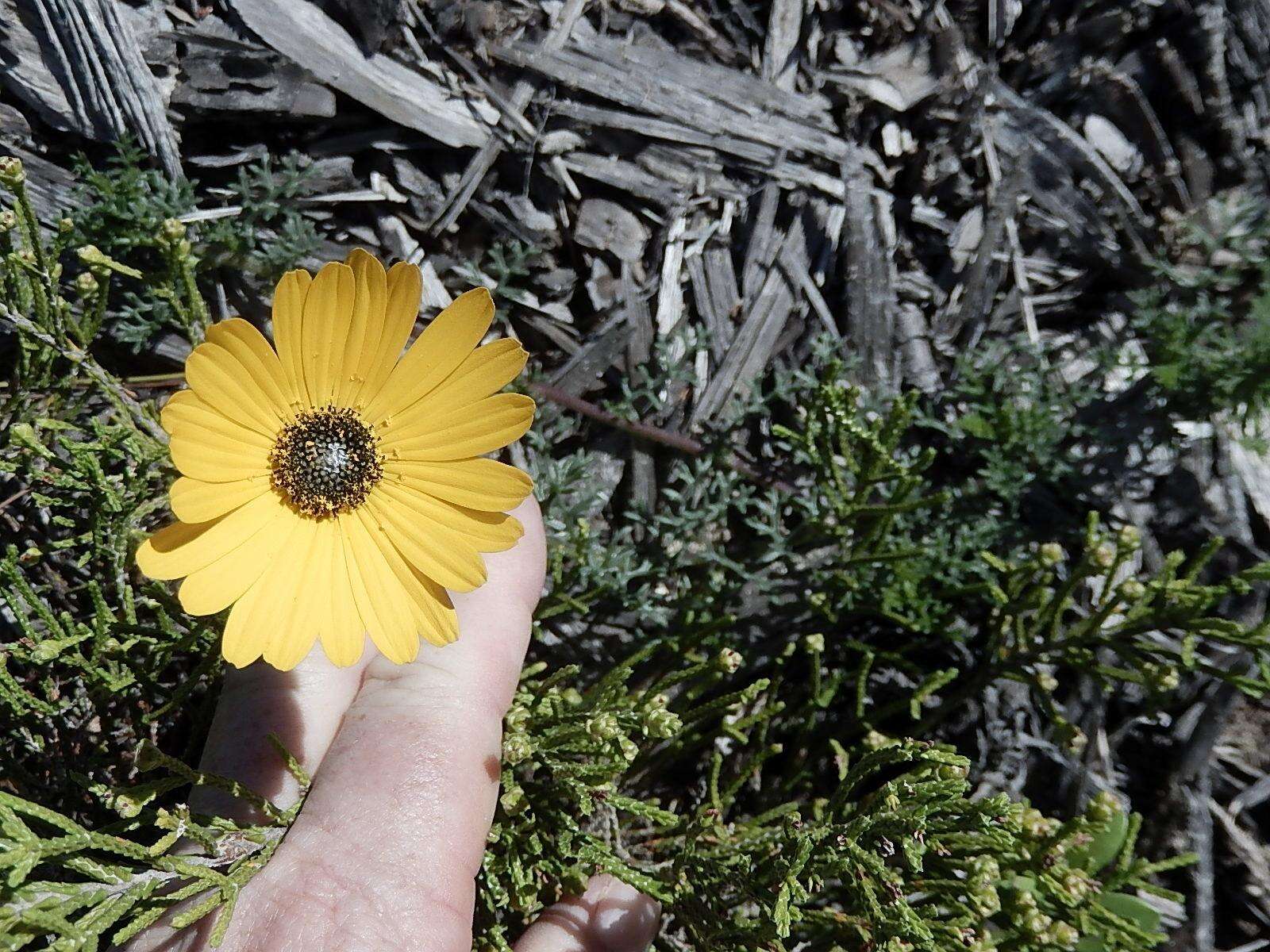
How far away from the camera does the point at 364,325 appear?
2.42 metres

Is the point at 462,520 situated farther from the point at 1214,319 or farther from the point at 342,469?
the point at 1214,319

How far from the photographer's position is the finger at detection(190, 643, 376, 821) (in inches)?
102

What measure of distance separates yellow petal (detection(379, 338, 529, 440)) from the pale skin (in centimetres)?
52

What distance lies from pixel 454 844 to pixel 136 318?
2090 millimetres

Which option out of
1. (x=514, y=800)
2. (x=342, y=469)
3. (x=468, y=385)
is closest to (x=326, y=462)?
(x=342, y=469)

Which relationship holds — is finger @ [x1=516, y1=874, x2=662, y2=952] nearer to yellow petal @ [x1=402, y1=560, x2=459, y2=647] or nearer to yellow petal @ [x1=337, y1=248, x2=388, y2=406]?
yellow petal @ [x1=402, y1=560, x2=459, y2=647]

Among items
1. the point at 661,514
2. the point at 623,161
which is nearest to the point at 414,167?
the point at 623,161

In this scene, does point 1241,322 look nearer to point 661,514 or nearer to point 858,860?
point 661,514

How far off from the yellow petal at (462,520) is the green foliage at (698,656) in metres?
0.55

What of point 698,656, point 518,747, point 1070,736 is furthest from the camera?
point 698,656

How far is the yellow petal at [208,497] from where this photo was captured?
209 cm

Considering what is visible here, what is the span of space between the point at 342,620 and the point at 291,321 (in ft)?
2.47

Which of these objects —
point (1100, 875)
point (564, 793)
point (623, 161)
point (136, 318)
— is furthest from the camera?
point (623, 161)

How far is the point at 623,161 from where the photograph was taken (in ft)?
12.3
